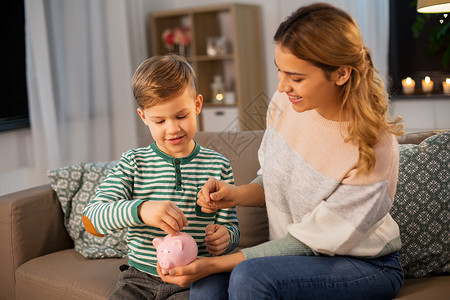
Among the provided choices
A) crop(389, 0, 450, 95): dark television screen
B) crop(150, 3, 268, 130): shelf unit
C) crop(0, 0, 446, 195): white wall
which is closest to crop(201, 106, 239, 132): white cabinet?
crop(150, 3, 268, 130): shelf unit

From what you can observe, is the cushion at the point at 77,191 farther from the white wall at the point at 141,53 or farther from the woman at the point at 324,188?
the white wall at the point at 141,53

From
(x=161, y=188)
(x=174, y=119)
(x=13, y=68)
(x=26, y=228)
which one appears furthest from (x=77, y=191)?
(x=13, y=68)

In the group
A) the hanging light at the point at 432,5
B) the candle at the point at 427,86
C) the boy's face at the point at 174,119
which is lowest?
the candle at the point at 427,86

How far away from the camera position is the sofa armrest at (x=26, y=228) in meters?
2.14

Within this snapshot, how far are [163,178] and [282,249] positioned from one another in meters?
0.38

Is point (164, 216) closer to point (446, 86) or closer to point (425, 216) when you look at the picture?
point (425, 216)

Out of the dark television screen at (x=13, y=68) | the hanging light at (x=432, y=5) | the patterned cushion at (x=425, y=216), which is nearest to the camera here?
the patterned cushion at (x=425, y=216)

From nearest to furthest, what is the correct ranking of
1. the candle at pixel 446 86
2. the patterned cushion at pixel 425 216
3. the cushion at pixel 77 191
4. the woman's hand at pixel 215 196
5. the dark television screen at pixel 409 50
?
the woman's hand at pixel 215 196 < the patterned cushion at pixel 425 216 < the cushion at pixel 77 191 < the candle at pixel 446 86 < the dark television screen at pixel 409 50

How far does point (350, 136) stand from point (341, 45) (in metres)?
0.24

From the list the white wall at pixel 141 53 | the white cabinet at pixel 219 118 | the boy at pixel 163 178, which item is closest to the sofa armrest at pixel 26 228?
the boy at pixel 163 178

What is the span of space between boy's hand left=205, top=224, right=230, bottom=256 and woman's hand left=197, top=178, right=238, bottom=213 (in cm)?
5

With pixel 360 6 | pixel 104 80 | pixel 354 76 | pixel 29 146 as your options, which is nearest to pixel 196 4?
pixel 104 80

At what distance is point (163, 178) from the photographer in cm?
155

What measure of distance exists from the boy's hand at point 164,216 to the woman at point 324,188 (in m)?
0.11
